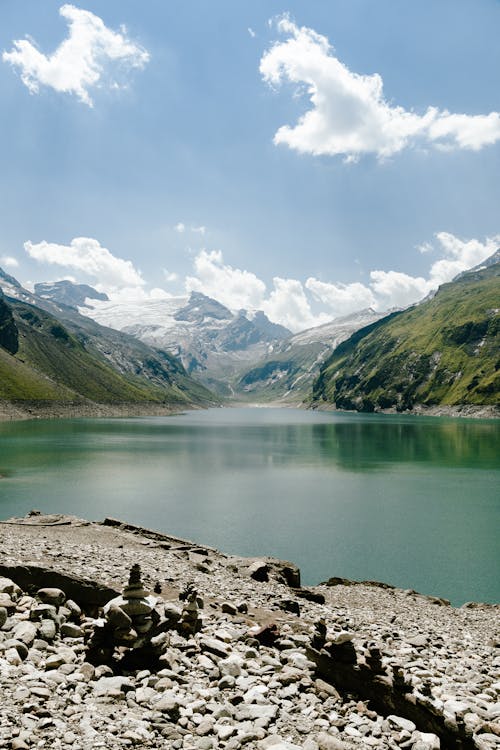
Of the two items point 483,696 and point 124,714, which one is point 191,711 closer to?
point 124,714

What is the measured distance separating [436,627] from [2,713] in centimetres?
2178

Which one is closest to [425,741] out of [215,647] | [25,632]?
[215,647]

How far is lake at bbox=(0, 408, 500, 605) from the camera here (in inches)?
1756

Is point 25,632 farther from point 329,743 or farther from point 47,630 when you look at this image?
point 329,743

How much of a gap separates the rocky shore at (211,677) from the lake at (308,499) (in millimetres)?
21453

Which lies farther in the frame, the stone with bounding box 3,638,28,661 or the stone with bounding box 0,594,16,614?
the stone with bounding box 0,594,16,614

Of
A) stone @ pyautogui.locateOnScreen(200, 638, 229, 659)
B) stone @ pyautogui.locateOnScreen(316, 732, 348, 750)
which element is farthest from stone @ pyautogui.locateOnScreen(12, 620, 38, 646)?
stone @ pyautogui.locateOnScreen(316, 732, 348, 750)

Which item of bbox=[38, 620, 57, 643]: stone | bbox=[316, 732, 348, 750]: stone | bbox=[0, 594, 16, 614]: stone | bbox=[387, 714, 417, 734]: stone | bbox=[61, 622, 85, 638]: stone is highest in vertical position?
bbox=[0, 594, 16, 614]: stone

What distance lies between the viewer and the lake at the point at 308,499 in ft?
146

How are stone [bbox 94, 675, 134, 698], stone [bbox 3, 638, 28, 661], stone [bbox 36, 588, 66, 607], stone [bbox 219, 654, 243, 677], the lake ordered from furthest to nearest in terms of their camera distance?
the lake, stone [bbox 36, 588, 66, 607], stone [bbox 219, 654, 243, 677], stone [bbox 3, 638, 28, 661], stone [bbox 94, 675, 134, 698]

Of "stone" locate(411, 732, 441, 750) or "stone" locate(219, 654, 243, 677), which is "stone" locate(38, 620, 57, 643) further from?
"stone" locate(411, 732, 441, 750)

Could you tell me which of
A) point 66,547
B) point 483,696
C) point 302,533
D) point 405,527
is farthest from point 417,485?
point 483,696

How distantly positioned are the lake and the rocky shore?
21.5 m

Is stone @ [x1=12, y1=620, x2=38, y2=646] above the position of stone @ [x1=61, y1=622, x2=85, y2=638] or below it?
above
